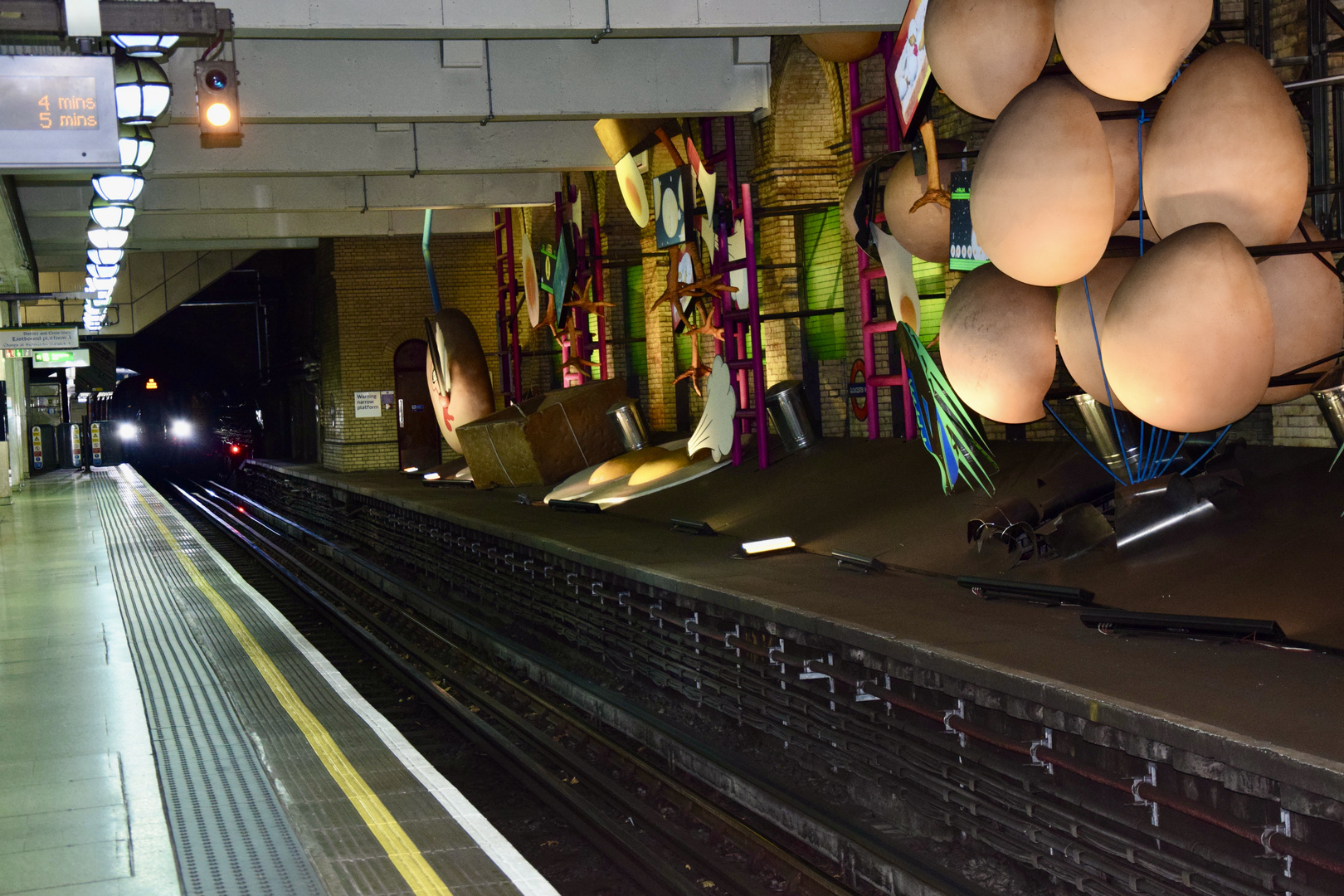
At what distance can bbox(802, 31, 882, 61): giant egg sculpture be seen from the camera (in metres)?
11.3

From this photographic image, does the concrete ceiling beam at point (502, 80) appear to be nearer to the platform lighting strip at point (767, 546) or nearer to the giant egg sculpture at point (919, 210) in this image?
the platform lighting strip at point (767, 546)

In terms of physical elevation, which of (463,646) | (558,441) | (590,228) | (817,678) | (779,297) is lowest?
(463,646)

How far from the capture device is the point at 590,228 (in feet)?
63.3

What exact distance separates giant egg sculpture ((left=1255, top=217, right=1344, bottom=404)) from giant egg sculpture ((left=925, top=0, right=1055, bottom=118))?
1.48 m

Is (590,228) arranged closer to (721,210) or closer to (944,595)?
(721,210)

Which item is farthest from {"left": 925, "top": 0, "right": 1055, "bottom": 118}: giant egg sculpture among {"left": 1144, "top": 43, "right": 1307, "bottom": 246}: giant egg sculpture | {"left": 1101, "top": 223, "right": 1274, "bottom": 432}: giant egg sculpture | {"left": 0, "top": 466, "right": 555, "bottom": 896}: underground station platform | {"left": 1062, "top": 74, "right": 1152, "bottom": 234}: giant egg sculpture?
{"left": 0, "top": 466, "right": 555, "bottom": 896}: underground station platform

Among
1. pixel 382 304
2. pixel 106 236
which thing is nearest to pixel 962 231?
pixel 106 236

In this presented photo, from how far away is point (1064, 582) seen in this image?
6859 mm

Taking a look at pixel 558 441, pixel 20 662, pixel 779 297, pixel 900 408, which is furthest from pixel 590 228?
pixel 20 662

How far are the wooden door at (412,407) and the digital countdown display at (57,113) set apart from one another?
1842 cm

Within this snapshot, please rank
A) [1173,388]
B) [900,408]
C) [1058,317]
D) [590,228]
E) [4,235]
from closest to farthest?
[1173,388], [1058,317], [900,408], [4,235], [590,228]

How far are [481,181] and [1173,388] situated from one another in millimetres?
16016

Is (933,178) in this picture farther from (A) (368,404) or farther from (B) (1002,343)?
(A) (368,404)

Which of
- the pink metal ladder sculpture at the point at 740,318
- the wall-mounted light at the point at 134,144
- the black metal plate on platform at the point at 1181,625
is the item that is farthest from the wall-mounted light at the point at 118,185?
the black metal plate on platform at the point at 1181,625
